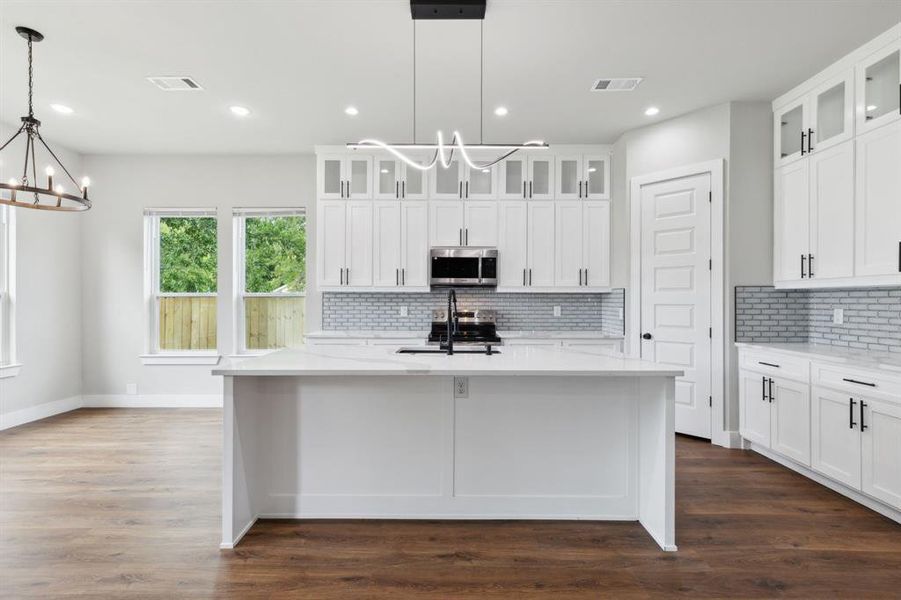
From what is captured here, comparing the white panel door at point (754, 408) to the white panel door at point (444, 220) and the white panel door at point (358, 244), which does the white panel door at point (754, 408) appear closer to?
the white panel door at point (444, 220)

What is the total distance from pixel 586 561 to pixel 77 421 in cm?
516

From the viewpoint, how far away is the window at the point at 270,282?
569cm

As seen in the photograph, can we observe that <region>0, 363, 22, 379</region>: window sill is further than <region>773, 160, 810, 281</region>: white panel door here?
Yes

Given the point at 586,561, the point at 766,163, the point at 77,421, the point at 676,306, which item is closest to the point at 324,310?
the point at 77,421

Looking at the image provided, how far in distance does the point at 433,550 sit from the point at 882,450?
2.54 metres

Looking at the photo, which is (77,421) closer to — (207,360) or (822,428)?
(207,360)

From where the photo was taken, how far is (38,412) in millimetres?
5031

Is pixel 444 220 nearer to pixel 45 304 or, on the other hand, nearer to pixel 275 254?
pixel 275 254

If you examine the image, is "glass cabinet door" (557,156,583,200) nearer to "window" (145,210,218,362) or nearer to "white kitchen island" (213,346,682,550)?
"white kitchen island" (213,346,682,550)

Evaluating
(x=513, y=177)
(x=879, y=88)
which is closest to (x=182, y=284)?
(x=513, y=177)

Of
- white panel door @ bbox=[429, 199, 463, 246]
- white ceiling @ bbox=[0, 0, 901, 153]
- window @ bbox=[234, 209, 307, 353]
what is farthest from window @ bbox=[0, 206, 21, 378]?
white panel door @ bbox=[429, 199, 463, 246]

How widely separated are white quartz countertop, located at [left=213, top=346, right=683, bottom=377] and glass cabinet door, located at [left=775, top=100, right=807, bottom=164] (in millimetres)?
2511

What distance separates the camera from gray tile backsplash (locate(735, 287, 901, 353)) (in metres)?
3.46

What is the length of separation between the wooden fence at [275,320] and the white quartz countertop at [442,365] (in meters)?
2.88
